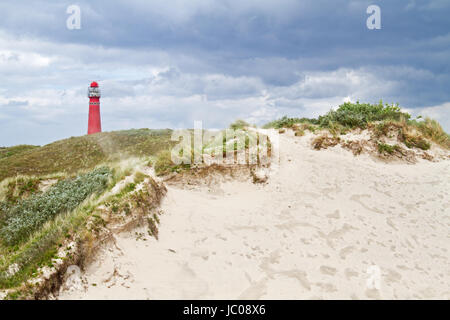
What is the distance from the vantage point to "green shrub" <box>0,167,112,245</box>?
941 cm

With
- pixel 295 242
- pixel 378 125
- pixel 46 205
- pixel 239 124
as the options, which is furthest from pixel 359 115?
pixel 46 205

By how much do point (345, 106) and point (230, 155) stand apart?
41.5 ft

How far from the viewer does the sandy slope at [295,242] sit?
6523 mm

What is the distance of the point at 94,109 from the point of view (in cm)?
4847

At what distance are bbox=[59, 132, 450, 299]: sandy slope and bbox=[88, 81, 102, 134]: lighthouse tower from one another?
135 ft

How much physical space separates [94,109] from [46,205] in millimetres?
41474

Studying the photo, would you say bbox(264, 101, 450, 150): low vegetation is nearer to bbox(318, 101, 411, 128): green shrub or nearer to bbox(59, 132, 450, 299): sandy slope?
bbox(318, 101, 411, 128): green shrub

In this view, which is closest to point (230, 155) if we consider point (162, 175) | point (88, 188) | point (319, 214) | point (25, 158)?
point (162, 175)

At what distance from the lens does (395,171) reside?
1390 cm

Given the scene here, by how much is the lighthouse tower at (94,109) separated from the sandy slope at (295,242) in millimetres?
41117

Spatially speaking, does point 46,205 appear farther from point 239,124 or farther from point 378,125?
point 378,125

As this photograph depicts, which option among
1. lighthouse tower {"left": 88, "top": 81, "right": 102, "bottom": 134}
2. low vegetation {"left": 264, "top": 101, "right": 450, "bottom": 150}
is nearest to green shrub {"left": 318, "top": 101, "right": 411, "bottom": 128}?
low vegetation {"left": 264, "top": 101, "right": 450, "bottom": 150}
